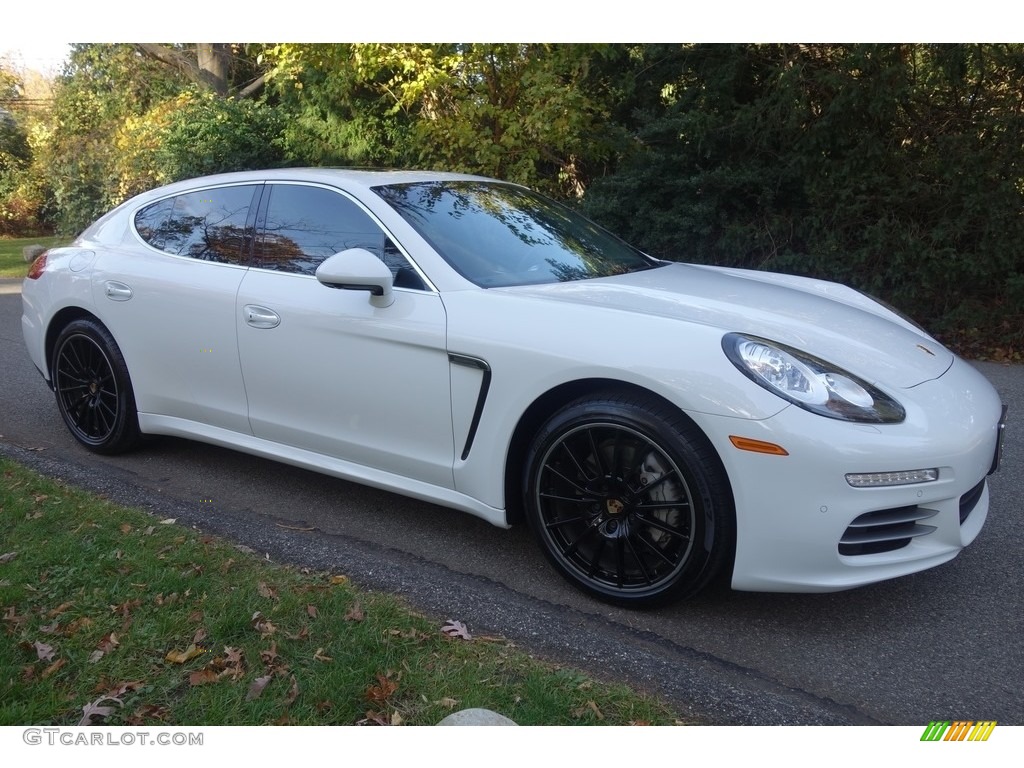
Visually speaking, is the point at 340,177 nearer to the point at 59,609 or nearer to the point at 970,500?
the point at 59,609

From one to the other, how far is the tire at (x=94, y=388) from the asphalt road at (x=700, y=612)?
268 mm

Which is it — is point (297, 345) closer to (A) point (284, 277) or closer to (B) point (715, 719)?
(A) point (284, 277)

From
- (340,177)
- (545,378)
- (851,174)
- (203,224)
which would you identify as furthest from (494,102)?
(545,378)

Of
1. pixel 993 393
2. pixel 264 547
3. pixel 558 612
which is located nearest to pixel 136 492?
pixel 264 547

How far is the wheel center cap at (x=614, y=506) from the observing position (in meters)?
3.18

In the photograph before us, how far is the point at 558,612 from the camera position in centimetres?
323

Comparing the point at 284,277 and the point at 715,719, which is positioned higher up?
the point at 284,277

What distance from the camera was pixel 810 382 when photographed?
294 cm

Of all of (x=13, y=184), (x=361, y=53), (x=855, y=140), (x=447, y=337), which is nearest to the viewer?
(x=447, y=337)

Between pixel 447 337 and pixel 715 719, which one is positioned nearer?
pixel 715 719

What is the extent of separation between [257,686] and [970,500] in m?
2.47

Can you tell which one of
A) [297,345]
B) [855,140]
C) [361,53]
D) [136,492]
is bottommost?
[136,492]

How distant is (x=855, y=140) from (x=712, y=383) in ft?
22.7
